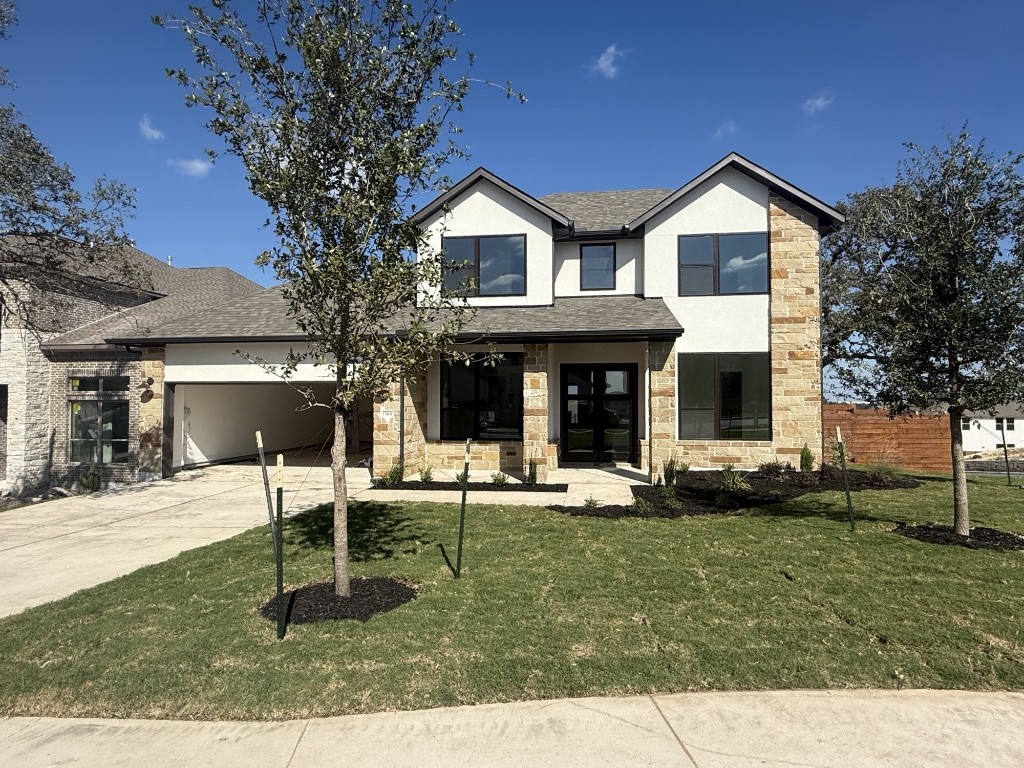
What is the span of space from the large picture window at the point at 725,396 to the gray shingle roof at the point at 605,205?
14.2ft

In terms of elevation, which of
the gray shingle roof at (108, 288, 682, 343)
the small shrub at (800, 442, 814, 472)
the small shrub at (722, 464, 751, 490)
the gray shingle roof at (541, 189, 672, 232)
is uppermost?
the gray shingle roof at (541, 189, 672, 232)

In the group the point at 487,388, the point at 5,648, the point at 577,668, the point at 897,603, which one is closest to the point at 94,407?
the point at 487,388

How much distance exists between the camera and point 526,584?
595 centimetres

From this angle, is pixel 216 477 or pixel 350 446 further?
pixel 350 446

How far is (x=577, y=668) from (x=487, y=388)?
35.4 feet

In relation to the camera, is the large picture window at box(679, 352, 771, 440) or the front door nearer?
the large picture window at box(679, 352, 771, 440)

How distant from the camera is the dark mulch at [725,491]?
31.3ft

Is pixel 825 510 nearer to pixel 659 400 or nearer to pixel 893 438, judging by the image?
pixel 659 400

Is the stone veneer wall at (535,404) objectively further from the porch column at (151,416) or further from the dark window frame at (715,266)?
the porch column at (151,416)

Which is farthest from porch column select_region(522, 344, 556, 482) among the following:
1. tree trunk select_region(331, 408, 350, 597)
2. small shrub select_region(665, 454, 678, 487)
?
tree trunk select_region(331, 408, 350, 597)

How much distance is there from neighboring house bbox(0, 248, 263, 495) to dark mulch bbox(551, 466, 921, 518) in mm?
11608

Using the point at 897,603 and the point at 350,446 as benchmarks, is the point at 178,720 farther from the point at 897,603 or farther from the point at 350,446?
the point at 350,446

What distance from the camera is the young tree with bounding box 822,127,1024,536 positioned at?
714 centimetres

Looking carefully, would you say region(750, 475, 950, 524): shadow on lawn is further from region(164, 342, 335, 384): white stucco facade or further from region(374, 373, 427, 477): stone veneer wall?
region(164, 342, 335, 384): white stucco facade
